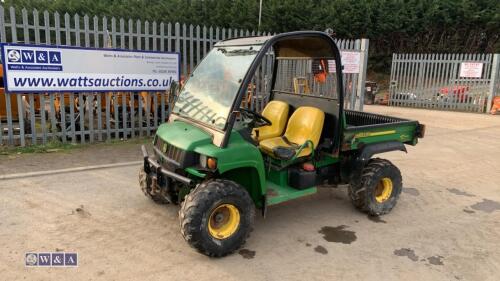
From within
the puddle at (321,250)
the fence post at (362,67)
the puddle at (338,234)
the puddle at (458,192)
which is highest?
the fence post at (362,67)

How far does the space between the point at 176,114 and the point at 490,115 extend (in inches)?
573

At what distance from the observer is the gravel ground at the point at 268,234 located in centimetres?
346

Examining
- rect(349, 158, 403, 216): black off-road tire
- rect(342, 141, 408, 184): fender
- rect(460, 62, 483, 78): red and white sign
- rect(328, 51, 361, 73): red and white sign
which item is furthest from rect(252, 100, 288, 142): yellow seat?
rect(460, 62, 483, 78): red and white sign

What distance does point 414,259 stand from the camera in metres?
3.76

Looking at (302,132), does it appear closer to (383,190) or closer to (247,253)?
(383,190)

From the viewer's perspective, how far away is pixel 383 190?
4.98 m

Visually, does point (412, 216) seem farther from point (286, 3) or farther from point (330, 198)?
point (286, 3)

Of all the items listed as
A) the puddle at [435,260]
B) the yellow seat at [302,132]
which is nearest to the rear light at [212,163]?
the yellow seat at [302,132]

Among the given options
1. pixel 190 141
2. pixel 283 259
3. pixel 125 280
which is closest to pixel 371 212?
pixel 283 259

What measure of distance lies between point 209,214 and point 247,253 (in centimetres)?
61

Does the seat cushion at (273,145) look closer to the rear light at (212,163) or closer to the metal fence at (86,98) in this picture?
the rear light at (212,163)

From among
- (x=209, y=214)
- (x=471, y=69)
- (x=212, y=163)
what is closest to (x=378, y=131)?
(x=212, y=163)

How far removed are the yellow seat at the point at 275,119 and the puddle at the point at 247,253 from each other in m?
1.37

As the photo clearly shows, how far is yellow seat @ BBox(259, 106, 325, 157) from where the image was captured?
4.40m
